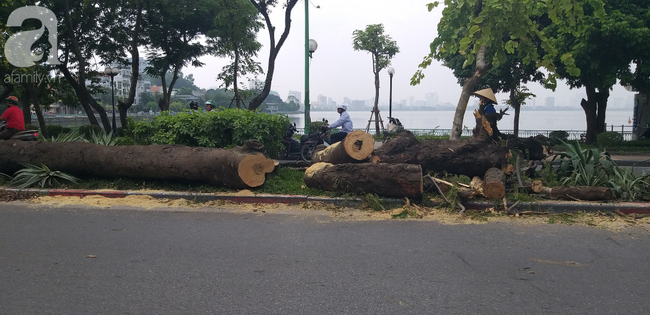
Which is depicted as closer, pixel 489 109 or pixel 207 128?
pixel 489 109

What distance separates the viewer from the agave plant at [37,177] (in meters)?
8.68

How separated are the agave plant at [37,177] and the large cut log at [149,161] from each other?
0.34 feet

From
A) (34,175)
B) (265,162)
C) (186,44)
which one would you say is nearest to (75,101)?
(186,44)

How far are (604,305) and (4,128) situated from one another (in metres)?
11.4

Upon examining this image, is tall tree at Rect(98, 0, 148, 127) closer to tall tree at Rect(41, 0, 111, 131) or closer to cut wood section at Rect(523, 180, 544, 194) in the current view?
tall tree at Rect(41, 0, 111, 131)

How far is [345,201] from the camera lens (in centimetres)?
774

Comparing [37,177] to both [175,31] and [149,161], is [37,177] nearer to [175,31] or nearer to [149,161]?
[149,161]

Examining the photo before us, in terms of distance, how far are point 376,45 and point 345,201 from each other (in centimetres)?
2101

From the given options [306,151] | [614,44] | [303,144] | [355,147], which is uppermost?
[614,44]

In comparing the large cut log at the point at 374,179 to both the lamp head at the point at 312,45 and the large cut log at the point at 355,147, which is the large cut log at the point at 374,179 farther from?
the lamp head at the point at 312,45

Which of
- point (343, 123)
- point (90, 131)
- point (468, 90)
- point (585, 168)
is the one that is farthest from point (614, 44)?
point (90, 131)

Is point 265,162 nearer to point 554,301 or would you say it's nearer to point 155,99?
point 554,301

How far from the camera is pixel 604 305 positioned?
3.91 m

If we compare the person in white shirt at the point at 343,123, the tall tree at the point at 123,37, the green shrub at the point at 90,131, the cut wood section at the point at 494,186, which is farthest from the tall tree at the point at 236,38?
the cut wood section at the point at 494,186
